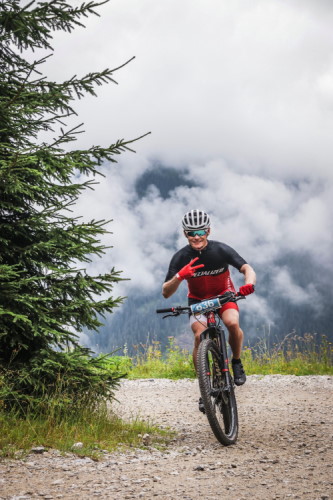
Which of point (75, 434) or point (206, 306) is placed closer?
point (75, 434)

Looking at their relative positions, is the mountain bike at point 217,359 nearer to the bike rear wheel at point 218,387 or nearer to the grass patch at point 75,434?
the bike rear wheel at point 218,387

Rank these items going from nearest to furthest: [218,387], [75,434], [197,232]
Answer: [75,434], [218,387], [197,232]

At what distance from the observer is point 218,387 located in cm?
620

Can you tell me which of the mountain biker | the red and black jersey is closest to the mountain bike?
the mountain biker

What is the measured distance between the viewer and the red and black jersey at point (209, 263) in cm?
658

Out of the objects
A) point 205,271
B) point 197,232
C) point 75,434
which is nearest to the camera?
point 75,434

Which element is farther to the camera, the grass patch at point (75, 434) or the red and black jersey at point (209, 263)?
the red and black jersey at point (209, 263)

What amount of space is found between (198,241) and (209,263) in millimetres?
351

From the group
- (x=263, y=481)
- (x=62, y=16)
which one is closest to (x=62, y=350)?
(x=263, y=481)

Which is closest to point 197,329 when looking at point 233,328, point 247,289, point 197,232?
point 233,328

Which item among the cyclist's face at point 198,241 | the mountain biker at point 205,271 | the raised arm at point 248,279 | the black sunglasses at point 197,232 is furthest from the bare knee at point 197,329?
the black sunglasses at point 197,232

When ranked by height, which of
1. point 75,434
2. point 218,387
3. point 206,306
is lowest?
point 75,434

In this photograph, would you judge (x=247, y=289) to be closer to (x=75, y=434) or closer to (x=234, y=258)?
(x=234, y=258)

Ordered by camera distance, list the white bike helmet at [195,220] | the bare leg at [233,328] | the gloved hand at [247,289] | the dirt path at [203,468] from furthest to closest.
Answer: the bare leg at [233,328] < the white bike helmet at [195,220] < the gloved hand at [247,289] < the dirt path at [203,468]
